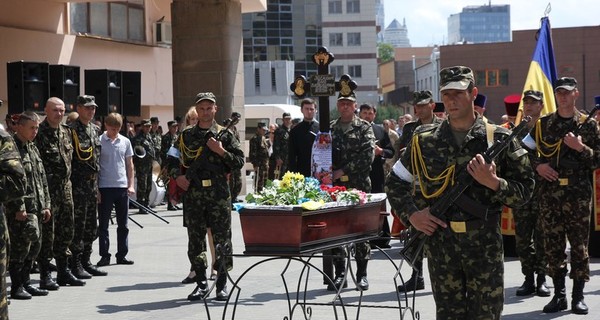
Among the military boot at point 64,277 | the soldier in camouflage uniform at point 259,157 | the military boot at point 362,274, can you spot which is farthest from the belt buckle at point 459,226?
the soldier in camouflage uniform at point 259,157

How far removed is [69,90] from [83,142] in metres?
6.74

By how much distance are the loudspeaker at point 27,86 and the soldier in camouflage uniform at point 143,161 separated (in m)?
6.31

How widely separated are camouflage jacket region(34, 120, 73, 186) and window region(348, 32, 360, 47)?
124805 millimetres

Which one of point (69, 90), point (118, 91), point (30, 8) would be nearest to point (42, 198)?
point (69, 90)

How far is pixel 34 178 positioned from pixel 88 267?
3.08 metres

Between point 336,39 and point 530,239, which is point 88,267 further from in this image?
point 336,39

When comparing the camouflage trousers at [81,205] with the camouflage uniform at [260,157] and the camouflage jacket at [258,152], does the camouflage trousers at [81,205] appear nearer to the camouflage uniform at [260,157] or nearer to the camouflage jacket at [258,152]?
the camouflage uniform at [260,157]

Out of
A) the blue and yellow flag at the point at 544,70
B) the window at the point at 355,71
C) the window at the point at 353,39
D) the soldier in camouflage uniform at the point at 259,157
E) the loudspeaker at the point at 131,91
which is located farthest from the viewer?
the window at the point at 353,39

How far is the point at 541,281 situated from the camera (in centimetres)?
1239

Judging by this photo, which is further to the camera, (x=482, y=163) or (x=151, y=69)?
(x=151, y=69)

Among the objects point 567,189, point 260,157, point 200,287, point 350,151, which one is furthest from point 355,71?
point 567,189

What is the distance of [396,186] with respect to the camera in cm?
764

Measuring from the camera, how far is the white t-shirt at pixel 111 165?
15461 mm

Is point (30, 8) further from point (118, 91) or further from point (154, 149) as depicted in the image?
point (118, 91)
